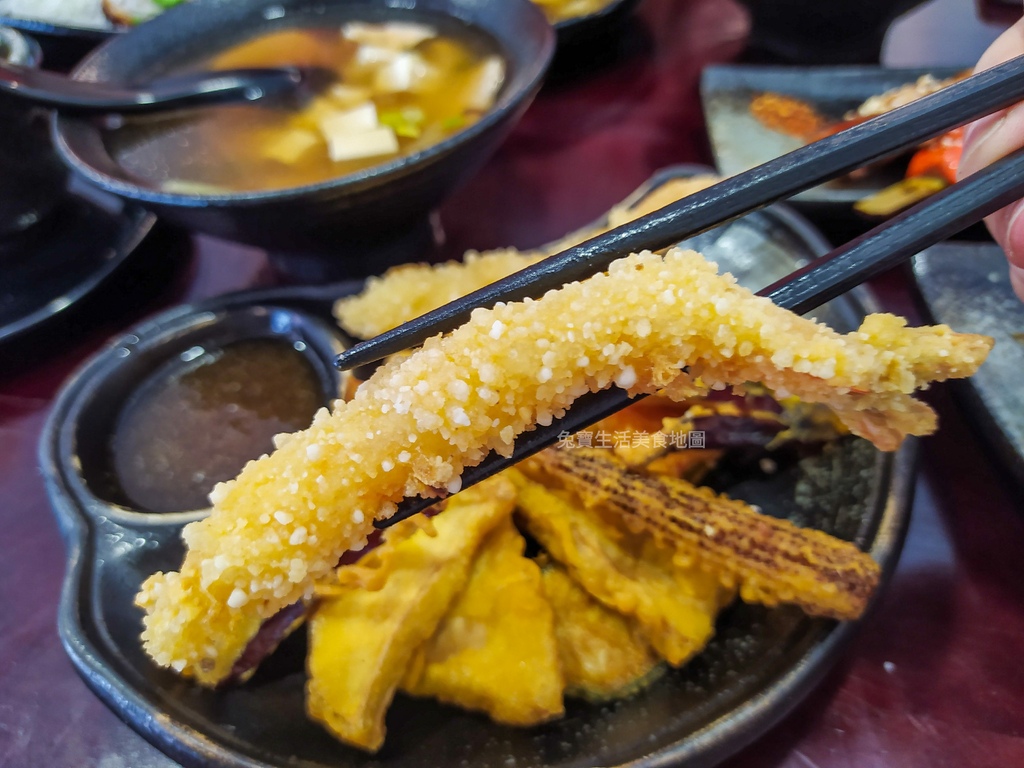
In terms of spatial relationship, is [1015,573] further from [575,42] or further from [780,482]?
[575,42]

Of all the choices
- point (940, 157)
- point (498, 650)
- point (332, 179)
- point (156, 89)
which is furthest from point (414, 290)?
point (940, 157)

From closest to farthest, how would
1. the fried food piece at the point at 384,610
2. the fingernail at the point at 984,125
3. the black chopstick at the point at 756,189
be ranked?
the black chopstick at the point at 756,189 → the fried food piece at the point at 384,610 → the fingernail at the point at 984,125

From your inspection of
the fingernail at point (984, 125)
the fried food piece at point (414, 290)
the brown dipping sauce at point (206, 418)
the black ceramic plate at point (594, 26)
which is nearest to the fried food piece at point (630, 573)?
the fried food piece at point (414, 290)

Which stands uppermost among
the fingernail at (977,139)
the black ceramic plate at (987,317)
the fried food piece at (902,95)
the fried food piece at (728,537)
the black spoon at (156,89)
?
the fingernail at (977,139)

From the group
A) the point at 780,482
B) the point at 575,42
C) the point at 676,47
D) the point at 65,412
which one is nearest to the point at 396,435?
the point at 780,482

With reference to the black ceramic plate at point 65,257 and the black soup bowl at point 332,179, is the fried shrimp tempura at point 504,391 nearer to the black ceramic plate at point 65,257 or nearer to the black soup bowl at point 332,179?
the black soup bowl at point 332,179

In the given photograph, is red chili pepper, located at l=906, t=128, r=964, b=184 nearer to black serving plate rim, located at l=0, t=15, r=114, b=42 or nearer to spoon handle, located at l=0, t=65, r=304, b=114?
spoon handle, located at l=0, t=65, r=304, b=114
